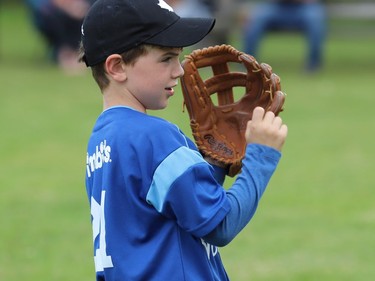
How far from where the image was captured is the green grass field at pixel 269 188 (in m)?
5.49

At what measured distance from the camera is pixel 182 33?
2799 mm

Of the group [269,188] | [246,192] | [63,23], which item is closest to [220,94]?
[246,192]

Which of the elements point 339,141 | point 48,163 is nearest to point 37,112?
point 48,163

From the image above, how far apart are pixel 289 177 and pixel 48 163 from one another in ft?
6.80

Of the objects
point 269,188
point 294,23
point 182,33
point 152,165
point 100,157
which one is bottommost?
point 152,165

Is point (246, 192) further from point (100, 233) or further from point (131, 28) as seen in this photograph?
point (131, 28)

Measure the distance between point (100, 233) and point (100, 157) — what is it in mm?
233

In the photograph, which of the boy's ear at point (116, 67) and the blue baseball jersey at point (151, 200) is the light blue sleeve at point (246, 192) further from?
the boy's ear at point (116, 67)

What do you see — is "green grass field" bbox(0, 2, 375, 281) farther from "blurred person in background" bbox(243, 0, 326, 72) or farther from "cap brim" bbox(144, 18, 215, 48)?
"cap brim" bbox(144, 18, 215, 48)

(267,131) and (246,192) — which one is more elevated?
(267,131)

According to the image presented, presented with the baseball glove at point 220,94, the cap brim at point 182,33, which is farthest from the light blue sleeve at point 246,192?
the cap brim at point 182,33

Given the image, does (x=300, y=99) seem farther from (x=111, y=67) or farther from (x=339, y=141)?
(x=111, y=67)

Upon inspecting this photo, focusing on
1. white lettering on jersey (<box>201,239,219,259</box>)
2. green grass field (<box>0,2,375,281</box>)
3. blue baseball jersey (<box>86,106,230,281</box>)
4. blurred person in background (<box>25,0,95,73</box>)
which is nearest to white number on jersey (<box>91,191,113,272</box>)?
blue baseball jersey (<box>86,106,230,281</box>)

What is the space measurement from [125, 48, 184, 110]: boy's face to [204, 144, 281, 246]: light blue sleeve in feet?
1.02
